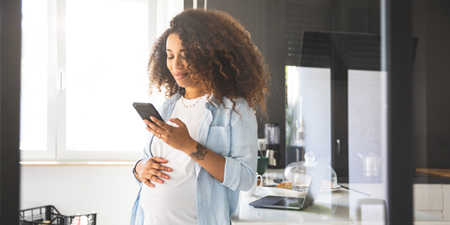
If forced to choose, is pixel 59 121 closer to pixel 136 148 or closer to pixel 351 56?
pixel 136 148

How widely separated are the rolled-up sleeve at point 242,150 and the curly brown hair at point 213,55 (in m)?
0.04

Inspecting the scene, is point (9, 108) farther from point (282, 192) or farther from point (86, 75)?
point (282, 192)

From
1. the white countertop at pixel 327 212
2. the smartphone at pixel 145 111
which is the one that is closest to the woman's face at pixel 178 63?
the smartphone at pixel 145 111

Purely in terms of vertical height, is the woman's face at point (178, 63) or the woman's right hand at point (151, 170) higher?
the woman's face at point (178, 63)

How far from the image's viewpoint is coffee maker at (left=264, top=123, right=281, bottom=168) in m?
1.00

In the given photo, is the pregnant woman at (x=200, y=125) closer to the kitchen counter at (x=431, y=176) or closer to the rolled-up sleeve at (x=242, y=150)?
the rolled-up sleeve at (x=242, y=150)

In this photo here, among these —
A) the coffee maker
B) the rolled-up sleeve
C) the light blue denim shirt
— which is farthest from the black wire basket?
the coffee maker

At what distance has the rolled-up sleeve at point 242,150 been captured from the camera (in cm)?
100

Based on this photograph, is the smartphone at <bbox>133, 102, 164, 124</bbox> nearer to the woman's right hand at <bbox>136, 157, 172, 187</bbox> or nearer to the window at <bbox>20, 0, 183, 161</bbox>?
the window at <bbox>20, 0, 183, 161</bbox>

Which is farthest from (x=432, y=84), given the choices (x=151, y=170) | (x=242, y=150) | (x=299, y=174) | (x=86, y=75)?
(x=86, y=75)

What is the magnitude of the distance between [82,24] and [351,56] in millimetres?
786

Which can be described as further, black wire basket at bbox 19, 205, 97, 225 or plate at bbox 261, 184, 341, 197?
plate at bbox 261, 184, 341, 197

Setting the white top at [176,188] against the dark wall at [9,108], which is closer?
the dark wall at [9,108]

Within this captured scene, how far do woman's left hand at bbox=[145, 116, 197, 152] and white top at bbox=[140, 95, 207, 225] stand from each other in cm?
1
